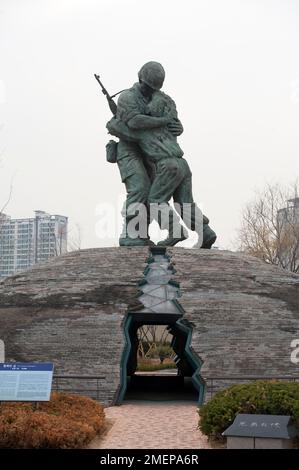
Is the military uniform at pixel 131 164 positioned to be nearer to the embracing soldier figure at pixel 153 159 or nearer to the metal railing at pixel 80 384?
the embracing soldier figure at pixel 153 159

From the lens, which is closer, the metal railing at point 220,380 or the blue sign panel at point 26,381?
the blue sign panel at point 26,381

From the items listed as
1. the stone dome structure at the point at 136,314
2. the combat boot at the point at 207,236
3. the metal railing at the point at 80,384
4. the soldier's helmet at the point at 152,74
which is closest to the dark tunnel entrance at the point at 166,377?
the stone dome structure at the point at 136,314

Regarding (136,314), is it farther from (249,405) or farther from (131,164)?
(249,405)

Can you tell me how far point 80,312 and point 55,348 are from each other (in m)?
1.18

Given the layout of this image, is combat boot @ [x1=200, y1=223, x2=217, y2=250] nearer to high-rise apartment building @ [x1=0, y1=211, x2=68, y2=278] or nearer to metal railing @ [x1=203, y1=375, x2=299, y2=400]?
metal railing @ [x1=203, y1=375, x2=299, y2=400]

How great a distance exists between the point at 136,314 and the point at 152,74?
7.78 m

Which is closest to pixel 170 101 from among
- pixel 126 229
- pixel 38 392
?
pixel 126 229

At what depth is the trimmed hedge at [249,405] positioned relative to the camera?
11.0 metres

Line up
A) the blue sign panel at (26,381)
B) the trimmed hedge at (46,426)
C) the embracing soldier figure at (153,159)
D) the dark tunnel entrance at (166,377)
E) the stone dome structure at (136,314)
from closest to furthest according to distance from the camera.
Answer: the trimmed hedge at (46,426) → the blue sign panel at (26,381) → the stone dome structure at (136,314) → the dark tunnel entrance at (166,377) → the embracing soldier figure at (153,159)

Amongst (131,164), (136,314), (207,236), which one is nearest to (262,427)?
(136,314)

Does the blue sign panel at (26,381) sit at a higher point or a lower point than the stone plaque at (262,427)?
higher

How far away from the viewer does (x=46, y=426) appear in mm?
10492
